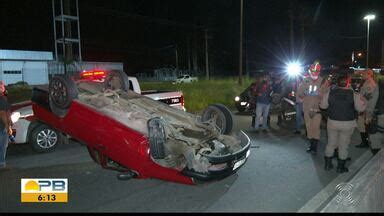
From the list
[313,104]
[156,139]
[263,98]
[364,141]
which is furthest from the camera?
[263,98]

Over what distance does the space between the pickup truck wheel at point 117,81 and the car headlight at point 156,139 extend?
8.01ft

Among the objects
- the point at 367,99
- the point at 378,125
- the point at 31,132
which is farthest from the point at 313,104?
the point at 31,132

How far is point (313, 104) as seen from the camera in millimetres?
8156

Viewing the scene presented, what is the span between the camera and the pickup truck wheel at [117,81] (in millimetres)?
7262

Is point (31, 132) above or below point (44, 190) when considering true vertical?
above

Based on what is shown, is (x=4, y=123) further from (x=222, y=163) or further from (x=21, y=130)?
(x=222, y=163)

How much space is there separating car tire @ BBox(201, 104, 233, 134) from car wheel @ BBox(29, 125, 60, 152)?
148 inches

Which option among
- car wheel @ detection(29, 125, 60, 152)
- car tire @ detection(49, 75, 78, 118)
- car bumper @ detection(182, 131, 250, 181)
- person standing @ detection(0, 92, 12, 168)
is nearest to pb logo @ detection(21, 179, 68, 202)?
car tire @ detection(49, 75, 78, 118)

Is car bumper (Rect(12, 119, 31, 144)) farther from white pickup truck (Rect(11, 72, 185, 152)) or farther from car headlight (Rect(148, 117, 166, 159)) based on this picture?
car headlight (Rect(148, 117, 166, 159))

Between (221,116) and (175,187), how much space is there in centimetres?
142

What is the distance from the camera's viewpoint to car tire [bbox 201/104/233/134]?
638cm

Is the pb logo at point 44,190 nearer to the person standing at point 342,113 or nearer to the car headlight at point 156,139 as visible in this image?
the car headlight at point 156,139

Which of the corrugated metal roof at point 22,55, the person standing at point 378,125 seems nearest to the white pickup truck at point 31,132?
the person standing at point 378,125

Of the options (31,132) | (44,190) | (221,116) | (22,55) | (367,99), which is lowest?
(44,190)
